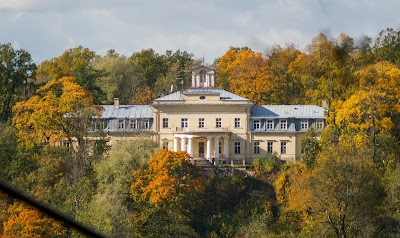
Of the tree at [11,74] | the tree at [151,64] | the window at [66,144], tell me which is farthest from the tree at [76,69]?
the window at [66,144]

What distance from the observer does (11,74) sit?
4391 centimetres

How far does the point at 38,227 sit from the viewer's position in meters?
20.2

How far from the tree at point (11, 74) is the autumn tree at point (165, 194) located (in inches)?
392

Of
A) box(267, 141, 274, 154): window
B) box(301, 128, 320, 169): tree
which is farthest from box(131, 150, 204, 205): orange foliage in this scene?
box(267, 141, 274, 154): window

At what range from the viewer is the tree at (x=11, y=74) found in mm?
43281

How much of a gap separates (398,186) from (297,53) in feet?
83.8

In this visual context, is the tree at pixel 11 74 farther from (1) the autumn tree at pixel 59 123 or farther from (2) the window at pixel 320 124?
(2) the window at pixel 320 124

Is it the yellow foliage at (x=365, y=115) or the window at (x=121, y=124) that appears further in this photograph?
the window at (x=121, y=124)

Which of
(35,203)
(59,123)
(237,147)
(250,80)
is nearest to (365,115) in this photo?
(237,147)

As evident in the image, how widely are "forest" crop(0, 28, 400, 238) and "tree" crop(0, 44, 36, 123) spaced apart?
46 millimetres

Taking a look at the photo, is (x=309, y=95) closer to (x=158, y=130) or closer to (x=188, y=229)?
(x=158, y=130)

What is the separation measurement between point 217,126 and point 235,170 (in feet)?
11.7

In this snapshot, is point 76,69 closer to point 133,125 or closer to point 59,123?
point 133,125

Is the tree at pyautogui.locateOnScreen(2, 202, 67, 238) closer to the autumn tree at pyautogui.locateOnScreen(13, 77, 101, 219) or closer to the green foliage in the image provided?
the autumn tree at pyautogui.locateOnScreen(13, 77, 101, 219)
